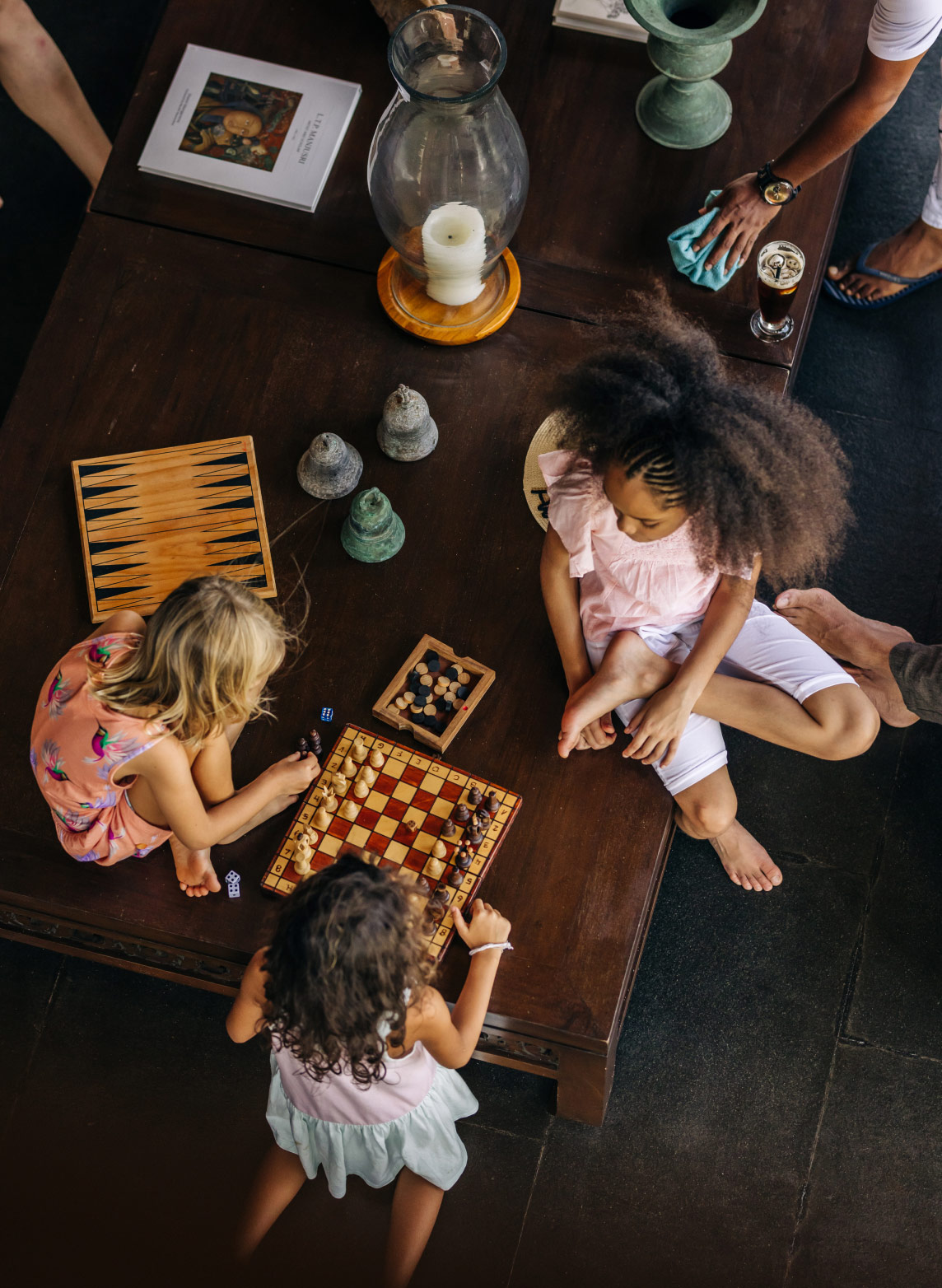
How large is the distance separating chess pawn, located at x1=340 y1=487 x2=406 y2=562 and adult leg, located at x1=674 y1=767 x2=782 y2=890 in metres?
0.72

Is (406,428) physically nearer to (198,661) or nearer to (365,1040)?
(198,661)

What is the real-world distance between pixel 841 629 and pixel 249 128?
161cm

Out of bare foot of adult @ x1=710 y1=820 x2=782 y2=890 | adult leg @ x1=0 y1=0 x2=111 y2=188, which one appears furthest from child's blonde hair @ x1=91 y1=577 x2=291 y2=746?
adult leg @ x1=0 y1=0 x2=111 y2=188

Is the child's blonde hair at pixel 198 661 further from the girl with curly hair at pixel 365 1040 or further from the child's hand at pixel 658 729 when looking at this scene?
the child's hand at pixel 658 729

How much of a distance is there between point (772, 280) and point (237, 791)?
1291mm

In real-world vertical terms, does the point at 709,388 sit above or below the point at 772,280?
below

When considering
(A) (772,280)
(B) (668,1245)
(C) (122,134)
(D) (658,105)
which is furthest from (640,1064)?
(C) (122,134)

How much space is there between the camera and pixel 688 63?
196 cm

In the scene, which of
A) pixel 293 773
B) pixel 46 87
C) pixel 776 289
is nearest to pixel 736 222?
pixel 776 289

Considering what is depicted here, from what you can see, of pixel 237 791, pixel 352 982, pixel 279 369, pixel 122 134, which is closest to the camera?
pixel 352 982

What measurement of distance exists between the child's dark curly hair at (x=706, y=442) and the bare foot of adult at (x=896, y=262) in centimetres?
124

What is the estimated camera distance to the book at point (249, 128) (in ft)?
6.84

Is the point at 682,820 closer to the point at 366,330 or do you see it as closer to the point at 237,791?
the point at 237,791

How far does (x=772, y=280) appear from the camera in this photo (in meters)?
1.90
